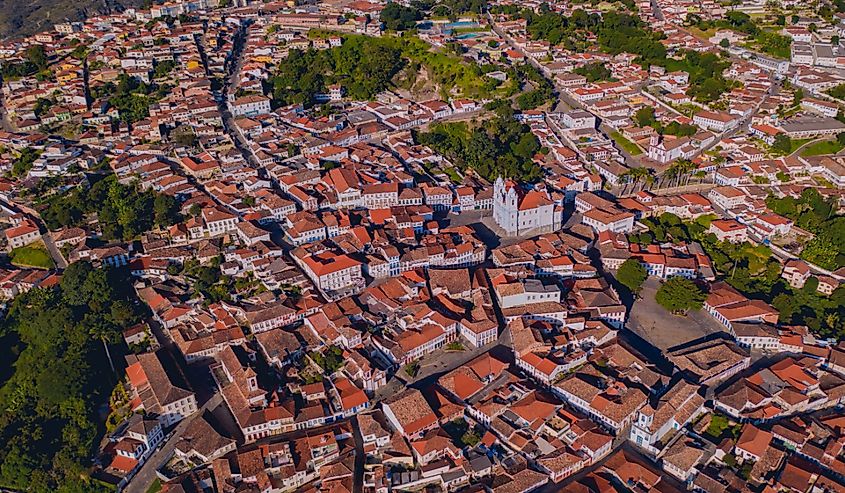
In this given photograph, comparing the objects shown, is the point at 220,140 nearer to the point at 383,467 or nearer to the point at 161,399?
the point at 161,399

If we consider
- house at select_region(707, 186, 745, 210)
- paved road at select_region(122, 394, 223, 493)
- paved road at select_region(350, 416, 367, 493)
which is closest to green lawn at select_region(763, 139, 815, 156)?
house at select_region(707, 186, 745, 210)

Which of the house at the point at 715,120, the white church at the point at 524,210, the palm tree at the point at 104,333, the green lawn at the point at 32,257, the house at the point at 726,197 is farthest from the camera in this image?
the house at the point at 715,120

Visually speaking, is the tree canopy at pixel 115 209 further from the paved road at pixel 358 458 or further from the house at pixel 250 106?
the paved road at pixel 358 458

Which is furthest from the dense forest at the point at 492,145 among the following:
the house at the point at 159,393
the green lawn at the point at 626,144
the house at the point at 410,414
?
the house at the point at 159,393

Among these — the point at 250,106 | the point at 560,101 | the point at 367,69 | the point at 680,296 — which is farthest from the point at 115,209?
the point at 560,101

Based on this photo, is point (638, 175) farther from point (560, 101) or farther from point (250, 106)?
point (250, 106)

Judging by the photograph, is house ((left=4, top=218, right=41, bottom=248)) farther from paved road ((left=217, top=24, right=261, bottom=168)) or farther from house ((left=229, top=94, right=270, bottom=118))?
house ((left=229, top=94, right=270, bottom=118))
